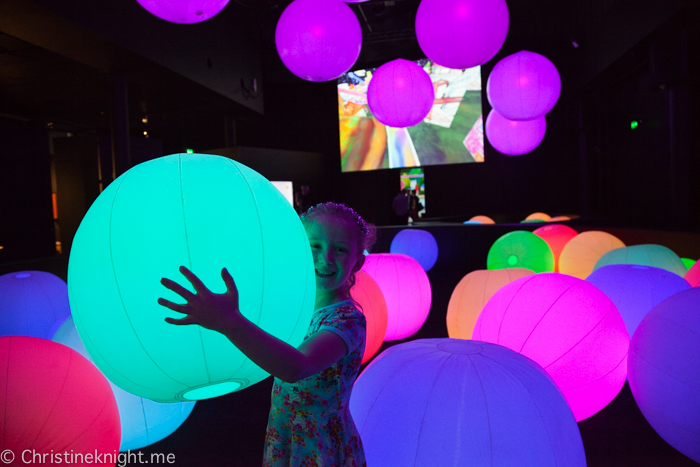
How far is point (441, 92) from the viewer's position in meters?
11.5

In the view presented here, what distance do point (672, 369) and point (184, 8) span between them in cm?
374

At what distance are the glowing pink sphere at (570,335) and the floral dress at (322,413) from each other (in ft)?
4.13

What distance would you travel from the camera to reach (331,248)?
4.00ft

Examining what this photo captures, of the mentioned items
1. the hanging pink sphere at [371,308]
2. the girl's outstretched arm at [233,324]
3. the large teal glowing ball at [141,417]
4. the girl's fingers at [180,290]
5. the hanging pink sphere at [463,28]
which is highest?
the hanging pink sphere at [463,28]

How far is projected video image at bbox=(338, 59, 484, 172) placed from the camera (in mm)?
11555

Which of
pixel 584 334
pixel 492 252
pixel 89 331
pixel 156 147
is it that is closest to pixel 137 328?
pixel 89 331

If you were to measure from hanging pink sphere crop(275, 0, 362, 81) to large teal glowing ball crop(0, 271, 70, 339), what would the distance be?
2750 mm

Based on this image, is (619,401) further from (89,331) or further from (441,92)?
(441,92)

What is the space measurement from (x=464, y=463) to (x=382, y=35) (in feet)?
39.1

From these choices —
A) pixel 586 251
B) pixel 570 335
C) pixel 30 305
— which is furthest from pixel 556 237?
pixel 30 305

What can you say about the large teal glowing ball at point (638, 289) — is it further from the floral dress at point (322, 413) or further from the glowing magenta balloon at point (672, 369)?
the floral dress at point (322, 413)

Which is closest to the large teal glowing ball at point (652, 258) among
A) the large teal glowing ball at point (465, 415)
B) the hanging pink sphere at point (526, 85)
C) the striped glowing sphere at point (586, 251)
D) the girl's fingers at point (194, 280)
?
the striped glowing sphere at point (586, 251)

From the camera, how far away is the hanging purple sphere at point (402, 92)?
531 centimetres

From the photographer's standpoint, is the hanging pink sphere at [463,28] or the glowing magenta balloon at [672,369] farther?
the hanging pink sphere at [463,28]
